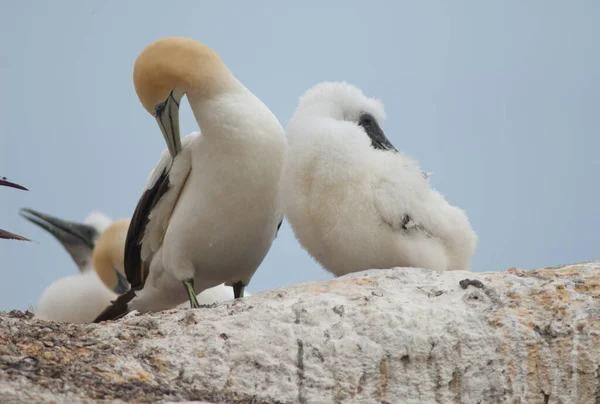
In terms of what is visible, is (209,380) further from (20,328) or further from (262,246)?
(262,246)

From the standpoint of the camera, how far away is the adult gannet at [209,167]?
16.8ft

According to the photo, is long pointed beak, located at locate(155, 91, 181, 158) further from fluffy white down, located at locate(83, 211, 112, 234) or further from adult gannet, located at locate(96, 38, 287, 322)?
fluffy white down, located at locate(83, 211, 112, 234)

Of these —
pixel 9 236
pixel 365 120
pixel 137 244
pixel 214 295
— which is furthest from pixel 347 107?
pixel 214 295

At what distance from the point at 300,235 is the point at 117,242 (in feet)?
10.9

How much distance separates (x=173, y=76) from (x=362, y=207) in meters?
1.34

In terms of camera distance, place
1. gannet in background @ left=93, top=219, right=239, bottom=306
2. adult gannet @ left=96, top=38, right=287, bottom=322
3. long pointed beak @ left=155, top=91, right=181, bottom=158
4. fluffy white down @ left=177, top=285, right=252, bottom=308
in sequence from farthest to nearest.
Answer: gannet in background @ left=93, top=219, right=239, bottom=306
fluffy white down @ left=177, top=285, right=252, bottom=308
long pointed beak @ left=155, top=91, right=181, bottom=158
adult gannet @ left=96, top=38, right=287, bottom=322

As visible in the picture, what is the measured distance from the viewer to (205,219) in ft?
17.0

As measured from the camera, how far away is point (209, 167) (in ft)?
16.9

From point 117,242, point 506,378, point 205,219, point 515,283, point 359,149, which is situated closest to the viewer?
point 506,378

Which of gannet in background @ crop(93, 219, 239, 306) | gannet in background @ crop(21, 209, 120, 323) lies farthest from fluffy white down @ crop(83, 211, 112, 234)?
gannet in background @ crop(93, 219, 239, 306)

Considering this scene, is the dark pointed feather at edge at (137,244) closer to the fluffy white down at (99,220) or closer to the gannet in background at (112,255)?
the gannet in background at (112,255)

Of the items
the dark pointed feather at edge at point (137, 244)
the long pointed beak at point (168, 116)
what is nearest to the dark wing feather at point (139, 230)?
the dark pointed feather at edge at point (137, 244)

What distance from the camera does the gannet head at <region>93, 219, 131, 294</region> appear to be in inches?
299

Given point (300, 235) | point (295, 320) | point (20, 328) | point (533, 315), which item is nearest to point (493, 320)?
point (533, 315)
